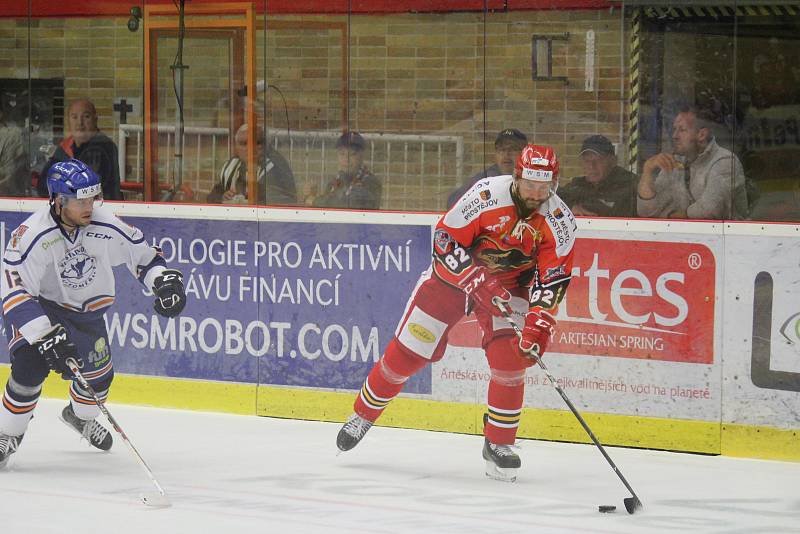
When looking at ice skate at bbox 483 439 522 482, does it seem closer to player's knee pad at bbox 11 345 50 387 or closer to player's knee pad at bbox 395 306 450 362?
player's knee pad at bbox 395 306 450 362

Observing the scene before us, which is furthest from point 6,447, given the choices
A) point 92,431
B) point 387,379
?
point 387,379

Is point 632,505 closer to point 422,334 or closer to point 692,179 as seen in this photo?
point 422,334

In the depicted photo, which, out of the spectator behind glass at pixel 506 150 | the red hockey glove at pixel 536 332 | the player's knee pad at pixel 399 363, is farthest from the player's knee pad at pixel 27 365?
the spectator behind glass at pixel 506 150

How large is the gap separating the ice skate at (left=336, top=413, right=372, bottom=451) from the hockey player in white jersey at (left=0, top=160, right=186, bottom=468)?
3.00 feet

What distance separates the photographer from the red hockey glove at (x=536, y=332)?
236 inches

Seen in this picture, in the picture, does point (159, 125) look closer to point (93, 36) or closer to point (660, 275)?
point (93, 36)

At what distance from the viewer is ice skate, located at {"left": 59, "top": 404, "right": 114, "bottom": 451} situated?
→ 6777 millimetres

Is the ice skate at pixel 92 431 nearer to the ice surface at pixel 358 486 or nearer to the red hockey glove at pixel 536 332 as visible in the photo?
the ice surface at pixel 358 486

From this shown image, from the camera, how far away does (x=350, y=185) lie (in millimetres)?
7625

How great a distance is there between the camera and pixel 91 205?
6.25 metres

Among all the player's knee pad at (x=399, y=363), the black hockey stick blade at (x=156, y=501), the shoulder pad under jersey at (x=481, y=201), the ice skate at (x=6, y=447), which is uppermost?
the shoulder pad under jersey at (x=481, y=201)

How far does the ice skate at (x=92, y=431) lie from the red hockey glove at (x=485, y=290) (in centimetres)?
179

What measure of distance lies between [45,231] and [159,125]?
1963 millimetres

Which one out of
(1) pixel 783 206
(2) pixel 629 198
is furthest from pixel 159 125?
(1) pixel 783 206
